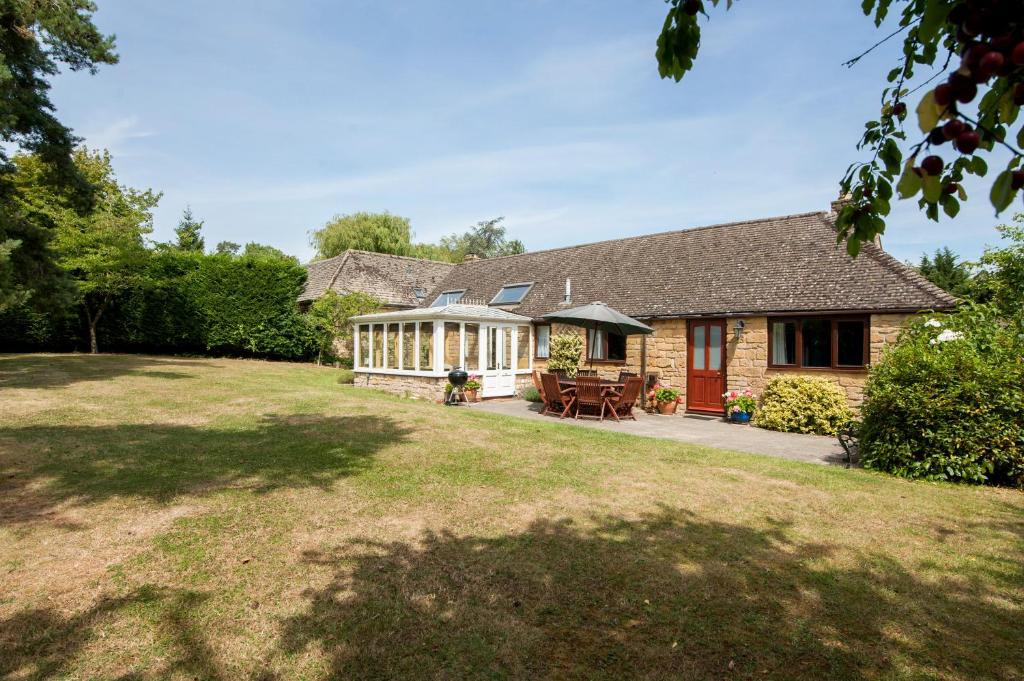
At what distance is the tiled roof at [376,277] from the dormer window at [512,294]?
7.50 m

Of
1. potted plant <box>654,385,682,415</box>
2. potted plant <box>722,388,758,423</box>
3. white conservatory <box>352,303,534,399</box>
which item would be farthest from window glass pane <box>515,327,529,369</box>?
potted plant <box>722,388,758,423</box>

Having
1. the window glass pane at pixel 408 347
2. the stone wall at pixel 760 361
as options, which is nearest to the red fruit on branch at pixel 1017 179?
the stone wall at pixel 760 361

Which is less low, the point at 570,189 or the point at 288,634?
the point at 570,189

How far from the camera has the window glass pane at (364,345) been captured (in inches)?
765

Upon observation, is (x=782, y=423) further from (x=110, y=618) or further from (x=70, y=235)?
(x=70, y=235)

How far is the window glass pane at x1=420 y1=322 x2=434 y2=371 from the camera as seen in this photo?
1711 centimetres

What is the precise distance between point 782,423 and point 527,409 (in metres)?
6.70

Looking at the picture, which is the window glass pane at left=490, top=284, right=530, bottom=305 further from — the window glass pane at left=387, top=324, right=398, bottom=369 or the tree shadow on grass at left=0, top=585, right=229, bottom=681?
the tree shadow on grass at left=0, top=585, right=229, bottom=681

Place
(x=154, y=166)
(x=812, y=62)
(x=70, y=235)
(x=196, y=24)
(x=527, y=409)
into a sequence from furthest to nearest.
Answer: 1. (x=70, y=235)
2. (x=527, y=409)
3. (x=154, y=166)
4. (x=196, y=24)
5. (x=812, y=62)

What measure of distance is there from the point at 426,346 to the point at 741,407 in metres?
9.47

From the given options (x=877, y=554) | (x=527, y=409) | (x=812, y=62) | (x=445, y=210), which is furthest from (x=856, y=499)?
(x=445, y=210)

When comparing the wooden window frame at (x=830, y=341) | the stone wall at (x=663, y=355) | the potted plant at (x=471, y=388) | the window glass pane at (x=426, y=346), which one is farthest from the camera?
the window glass pane at (x=426, y=346)

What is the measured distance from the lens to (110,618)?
134 inches

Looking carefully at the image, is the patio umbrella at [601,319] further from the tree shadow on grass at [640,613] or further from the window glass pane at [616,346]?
the tree shadow on grass at [640,613]
